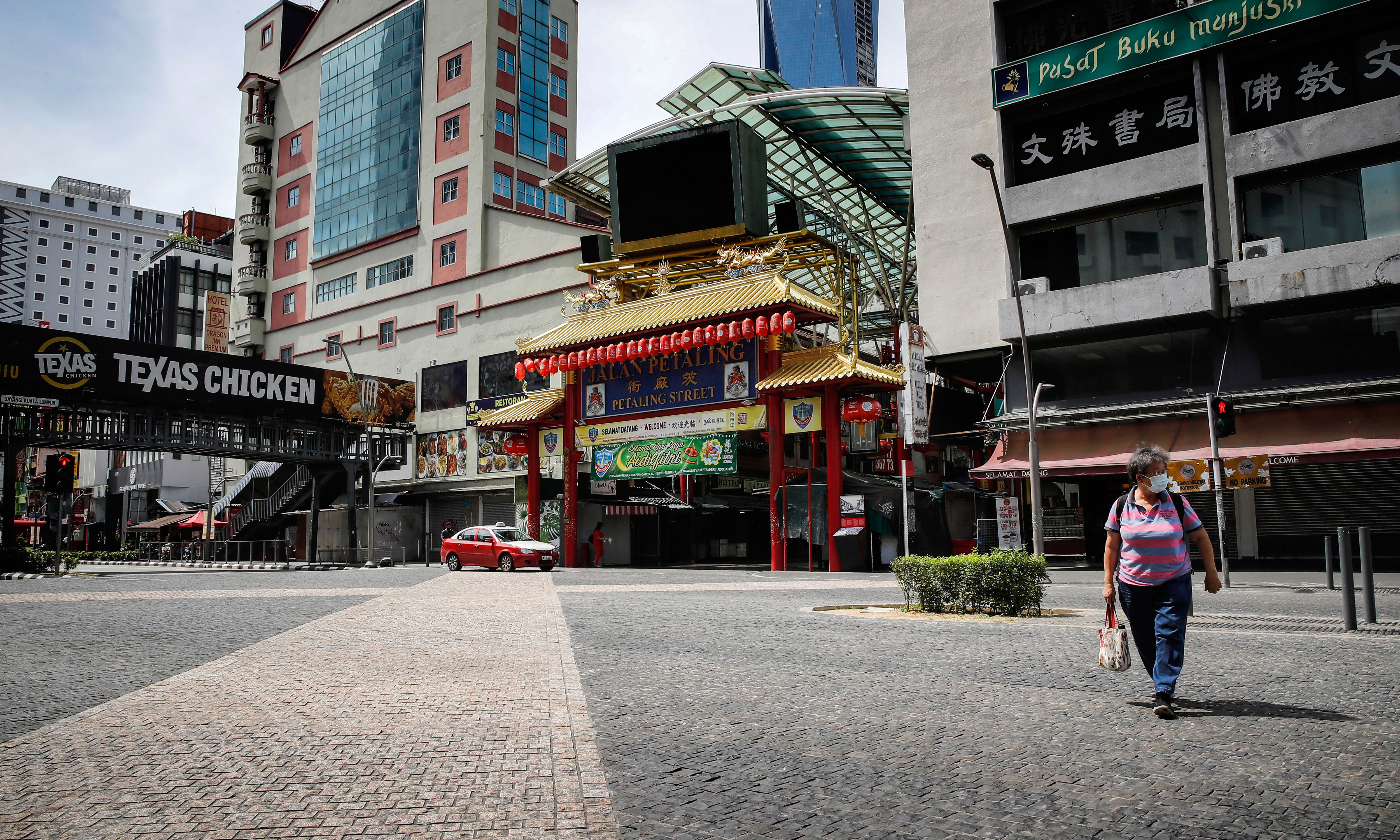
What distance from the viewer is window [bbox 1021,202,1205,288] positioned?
28.4 metres

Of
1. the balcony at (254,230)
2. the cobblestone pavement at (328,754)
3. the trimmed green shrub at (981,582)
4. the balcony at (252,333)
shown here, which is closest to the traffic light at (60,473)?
the cobblestone pavement at (328,754)

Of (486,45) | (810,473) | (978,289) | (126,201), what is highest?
(126,201)

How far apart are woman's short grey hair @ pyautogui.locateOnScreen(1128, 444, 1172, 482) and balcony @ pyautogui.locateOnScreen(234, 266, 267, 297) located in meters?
65.6

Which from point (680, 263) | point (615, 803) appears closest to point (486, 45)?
point (680, 263)

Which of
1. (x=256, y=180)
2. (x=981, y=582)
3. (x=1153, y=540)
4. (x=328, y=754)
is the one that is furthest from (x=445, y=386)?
(x=1153, y=540)

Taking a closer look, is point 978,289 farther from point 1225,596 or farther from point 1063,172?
point 1225,596

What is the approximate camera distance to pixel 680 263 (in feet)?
116

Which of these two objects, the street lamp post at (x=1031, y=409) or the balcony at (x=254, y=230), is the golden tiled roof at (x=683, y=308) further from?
the balcony at (x=254, y=230)

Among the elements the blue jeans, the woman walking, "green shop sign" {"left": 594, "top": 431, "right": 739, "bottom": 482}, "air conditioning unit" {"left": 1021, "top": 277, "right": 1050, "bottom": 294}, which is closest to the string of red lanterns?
"green shop sign" {"left": 594, "top": 431, "right": 739, "bottom": 482}

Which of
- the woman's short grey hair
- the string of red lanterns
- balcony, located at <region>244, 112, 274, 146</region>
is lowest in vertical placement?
the woman's short grey hair

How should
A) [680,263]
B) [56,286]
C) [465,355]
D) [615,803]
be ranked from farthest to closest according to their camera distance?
1. [56,286]
2. [465,355]
3. [680,263]
4. [615,803]

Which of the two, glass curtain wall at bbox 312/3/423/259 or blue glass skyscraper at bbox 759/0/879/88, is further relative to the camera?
blue glass skyscraper at bbox 759/0/879/88

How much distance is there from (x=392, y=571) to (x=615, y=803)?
95.5 ft

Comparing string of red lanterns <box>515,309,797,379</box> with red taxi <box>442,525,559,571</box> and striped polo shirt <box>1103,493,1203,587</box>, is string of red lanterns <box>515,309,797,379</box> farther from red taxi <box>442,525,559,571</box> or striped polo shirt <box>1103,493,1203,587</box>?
striped polo shirt <box>1103,493,1203,587</box>
